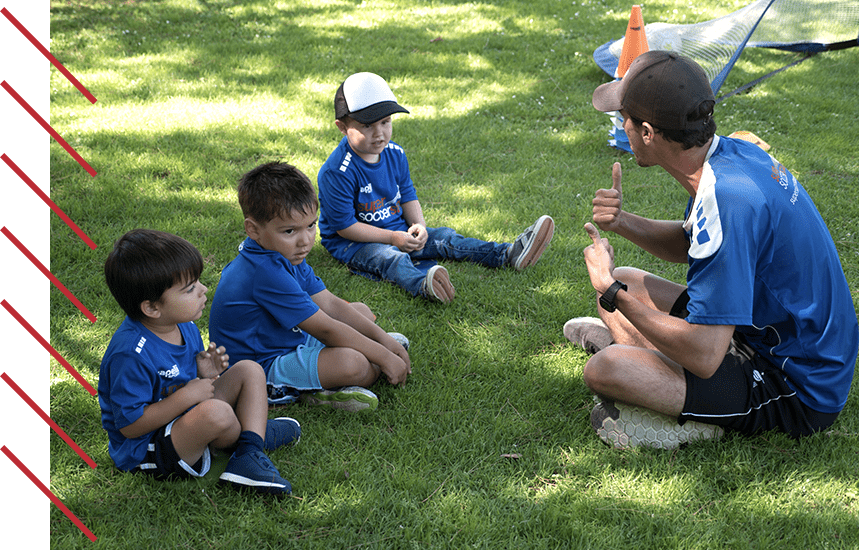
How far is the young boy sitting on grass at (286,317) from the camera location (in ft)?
10.3

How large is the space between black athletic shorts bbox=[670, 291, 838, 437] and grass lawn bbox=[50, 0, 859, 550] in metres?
0.11

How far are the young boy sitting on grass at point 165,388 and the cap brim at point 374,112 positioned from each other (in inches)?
76.0

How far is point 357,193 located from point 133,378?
91.5 inches

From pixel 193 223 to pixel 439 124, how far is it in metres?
2.89

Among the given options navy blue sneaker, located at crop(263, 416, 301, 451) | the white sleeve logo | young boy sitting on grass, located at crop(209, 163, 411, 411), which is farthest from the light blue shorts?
the white sleeve logo

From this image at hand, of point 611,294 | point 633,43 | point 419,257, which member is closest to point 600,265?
point 611,294

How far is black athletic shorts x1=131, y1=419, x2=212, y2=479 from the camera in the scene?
8.87 ft

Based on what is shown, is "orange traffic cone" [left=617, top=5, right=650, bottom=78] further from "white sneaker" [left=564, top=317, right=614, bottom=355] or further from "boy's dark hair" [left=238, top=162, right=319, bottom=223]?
"boy's dark hair" [left=238, top=162, right=319, bottom=223]

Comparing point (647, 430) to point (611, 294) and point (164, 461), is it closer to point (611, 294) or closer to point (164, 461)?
point (611, 294)

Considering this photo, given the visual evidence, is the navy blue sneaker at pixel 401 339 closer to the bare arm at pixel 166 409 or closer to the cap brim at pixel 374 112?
the bare arm at pixel 166 409

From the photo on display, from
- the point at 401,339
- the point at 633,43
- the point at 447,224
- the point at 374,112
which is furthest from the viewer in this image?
the point at 633,43

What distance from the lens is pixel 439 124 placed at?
6.80 meters

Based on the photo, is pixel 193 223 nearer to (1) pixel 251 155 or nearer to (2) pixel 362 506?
(1) pixel 251 155

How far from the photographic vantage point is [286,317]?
10.4 ft
